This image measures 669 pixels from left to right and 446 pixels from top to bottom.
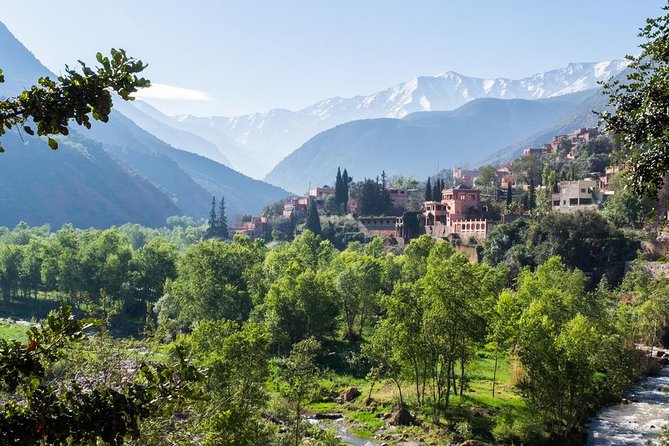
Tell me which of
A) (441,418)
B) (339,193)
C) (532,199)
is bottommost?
(441,418)

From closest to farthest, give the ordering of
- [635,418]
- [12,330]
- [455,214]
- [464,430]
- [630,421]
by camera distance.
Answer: [464,430]
[630,421]
[635,418]
[12,330]
[455,214]

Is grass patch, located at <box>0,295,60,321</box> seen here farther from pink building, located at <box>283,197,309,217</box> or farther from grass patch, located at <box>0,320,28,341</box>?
pink building, located at <box>283,197,309,217</box>

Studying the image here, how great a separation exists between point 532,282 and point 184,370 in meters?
52.7

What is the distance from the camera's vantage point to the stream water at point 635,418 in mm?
35469

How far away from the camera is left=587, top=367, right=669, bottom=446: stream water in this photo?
35469 mm

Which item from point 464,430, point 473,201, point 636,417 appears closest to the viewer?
Answer: point 464,430

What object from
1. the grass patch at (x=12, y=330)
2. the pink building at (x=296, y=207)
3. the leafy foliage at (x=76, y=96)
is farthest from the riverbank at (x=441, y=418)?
the pink building at (x=296, y=207)

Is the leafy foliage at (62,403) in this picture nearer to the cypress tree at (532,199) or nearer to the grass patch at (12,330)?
the grass patch at (12,330)

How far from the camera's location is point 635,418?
39.0 meters

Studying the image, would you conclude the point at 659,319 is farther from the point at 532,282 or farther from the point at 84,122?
the point at 84,122

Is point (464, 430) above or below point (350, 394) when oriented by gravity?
above

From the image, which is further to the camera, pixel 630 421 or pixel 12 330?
pixel 12 330

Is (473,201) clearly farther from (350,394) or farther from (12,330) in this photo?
(12,330)

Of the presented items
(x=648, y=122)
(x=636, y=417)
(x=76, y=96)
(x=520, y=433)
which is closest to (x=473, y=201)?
(x=636, y=417)
